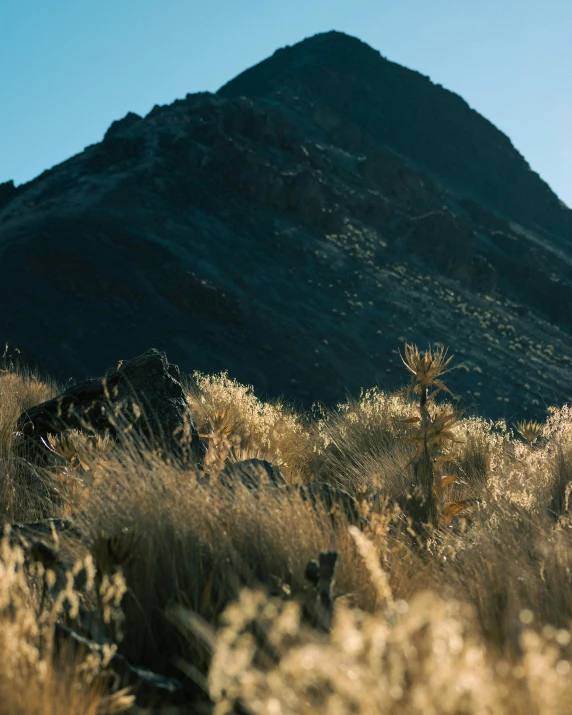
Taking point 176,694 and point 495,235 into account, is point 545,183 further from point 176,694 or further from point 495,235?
point 176,694

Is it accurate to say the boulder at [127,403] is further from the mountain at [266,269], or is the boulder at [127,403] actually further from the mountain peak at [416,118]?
the mountain peak at [416,118]

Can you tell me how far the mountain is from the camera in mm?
29250

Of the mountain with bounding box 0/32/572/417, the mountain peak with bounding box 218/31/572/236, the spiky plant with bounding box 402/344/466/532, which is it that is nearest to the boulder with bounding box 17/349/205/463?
the spiky plant with bounding box 402/344/466/532

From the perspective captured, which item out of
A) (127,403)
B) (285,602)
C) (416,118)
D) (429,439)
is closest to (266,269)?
(127,403)

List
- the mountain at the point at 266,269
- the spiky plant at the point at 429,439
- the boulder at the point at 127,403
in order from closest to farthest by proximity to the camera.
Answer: the spiky plant at the point at 429,439
the boulder at the point at 127,403
the mountain at the point at 266,269

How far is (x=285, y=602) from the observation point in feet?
6.91

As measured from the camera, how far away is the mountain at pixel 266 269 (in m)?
29.2

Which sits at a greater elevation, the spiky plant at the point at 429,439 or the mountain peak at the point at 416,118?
the mountain peak at the point at 416,118

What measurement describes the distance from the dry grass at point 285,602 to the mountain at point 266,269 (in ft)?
72.7

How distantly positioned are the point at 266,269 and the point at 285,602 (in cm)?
3459

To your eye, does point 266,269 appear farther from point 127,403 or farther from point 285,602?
point 285,602

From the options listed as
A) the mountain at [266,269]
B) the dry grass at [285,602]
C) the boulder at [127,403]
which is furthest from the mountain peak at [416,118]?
the dry grass at [285,602]

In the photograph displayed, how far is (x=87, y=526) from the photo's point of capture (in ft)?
10.2

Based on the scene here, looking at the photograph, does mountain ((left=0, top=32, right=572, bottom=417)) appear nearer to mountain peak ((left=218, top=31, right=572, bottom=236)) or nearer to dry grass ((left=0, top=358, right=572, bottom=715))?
mountain peak ((left=218, top=31, right=572, bottom=236))
